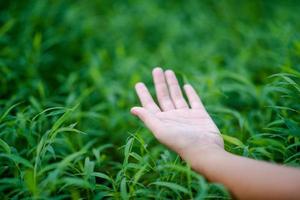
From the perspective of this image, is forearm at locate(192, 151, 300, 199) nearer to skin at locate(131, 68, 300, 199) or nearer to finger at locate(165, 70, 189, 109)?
skin at locate(131, 68, 300, 199)

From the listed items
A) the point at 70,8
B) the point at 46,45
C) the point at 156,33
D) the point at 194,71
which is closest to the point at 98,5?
the point at 70,8

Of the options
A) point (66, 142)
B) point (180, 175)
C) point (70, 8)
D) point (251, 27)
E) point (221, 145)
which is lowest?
point (180, 175)

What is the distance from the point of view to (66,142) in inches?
83.1

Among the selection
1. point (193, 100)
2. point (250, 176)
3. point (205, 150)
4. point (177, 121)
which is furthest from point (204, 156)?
point (193, 100)

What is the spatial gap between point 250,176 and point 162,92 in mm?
935

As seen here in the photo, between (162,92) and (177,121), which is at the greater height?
(162,92)

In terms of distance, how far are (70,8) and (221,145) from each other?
293 cm

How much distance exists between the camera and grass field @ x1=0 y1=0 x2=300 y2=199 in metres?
1.78

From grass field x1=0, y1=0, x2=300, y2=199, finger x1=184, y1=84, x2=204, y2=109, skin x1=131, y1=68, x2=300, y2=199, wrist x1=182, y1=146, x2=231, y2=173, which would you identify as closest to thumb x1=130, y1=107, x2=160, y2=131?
skin x1=131, y1=68, x2=300, y2=199

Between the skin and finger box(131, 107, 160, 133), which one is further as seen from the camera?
finger box(131, 107, 160, 133)

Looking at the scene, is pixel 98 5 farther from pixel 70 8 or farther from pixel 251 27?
pixel 251 27

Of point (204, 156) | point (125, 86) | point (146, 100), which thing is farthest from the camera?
point (125, 86)

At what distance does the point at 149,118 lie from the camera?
1815 mm

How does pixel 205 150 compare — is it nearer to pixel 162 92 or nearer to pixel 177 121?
pixel 177 121
